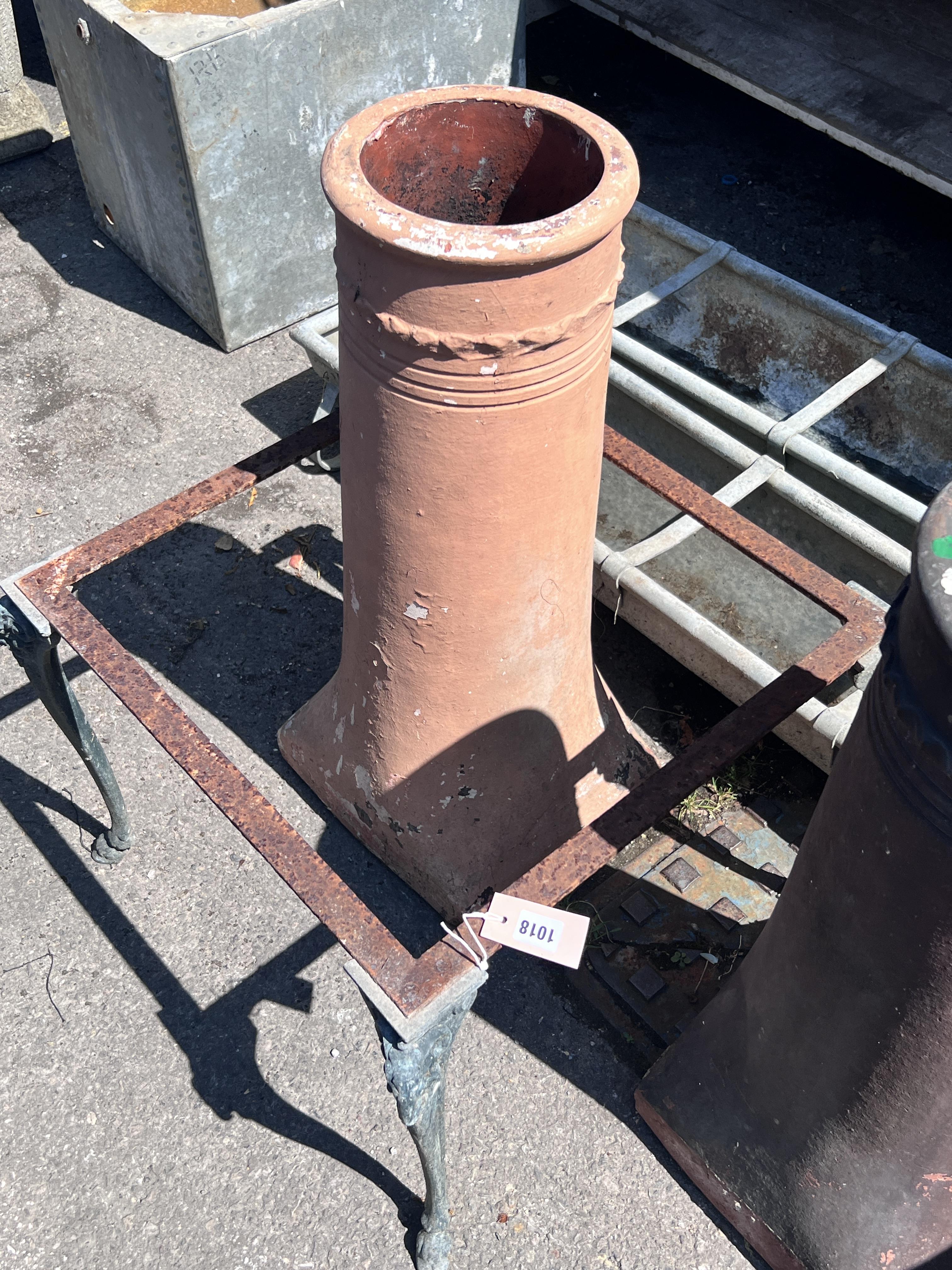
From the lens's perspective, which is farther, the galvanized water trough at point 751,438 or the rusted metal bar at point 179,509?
the galvanized water trough at point 751,438

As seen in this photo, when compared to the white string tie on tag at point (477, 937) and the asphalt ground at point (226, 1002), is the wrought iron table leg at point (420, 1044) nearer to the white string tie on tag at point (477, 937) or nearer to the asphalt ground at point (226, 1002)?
the white string tie on tag at point (477, 937)

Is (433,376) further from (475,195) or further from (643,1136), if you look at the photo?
(643,1136)

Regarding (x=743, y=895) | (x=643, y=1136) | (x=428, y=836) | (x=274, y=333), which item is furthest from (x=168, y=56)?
(x=643, y=1136)

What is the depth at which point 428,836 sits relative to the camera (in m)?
2.98

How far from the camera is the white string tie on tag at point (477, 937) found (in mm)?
1945

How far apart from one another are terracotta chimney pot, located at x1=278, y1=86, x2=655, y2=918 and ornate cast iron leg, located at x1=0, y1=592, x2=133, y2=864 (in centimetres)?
61

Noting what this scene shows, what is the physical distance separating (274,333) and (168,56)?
1.29m

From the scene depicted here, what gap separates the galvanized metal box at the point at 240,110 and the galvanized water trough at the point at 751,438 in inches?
27.0

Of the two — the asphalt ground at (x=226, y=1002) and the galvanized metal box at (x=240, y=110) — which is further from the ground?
the galvanized metal box at (x=240, y=110)

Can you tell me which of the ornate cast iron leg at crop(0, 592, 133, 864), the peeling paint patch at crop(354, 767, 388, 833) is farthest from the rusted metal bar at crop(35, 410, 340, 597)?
the peeling paint patch at crop(354, 767, 388, 833)

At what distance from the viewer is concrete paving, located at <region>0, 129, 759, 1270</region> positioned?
2.58 m

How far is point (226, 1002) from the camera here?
9.65 ft

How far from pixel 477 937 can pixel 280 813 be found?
2.19 ft

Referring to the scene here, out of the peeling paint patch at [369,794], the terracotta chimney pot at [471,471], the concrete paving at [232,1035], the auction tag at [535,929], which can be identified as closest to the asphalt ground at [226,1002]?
the concrete paving at [232,1035]
